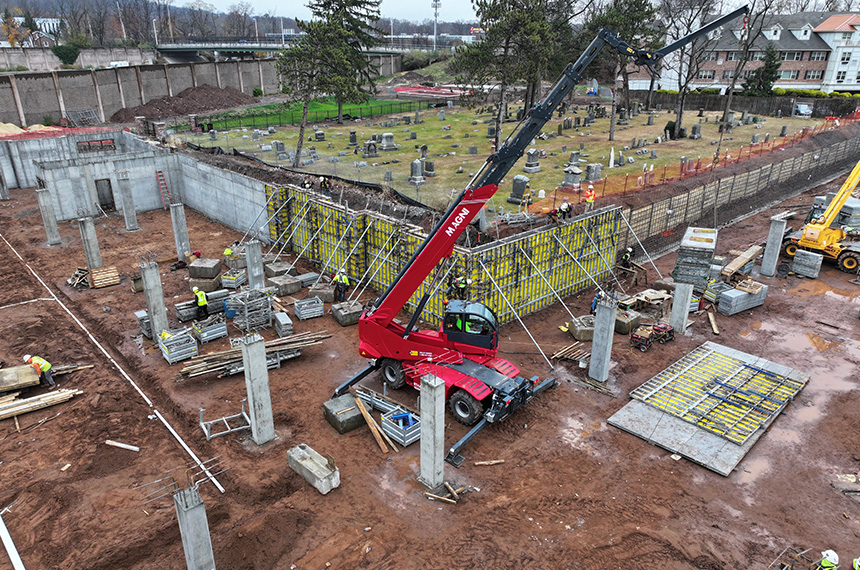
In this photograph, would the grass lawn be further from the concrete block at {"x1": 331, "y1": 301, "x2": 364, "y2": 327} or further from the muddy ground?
the muddy ground

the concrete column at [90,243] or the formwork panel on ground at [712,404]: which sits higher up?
the concrete column at [90,243]

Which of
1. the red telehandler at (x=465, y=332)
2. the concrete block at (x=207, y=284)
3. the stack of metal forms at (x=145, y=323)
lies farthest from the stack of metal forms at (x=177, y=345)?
the red telehandler at (x=465, y=332)

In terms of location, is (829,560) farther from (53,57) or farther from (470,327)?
(53,57)

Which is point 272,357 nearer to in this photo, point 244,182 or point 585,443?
point 585,443

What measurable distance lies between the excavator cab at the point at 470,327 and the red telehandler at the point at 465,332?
2 cm

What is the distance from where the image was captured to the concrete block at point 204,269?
69.8ft

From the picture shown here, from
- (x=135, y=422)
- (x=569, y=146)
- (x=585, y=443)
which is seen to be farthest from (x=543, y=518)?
(x=569, y=146)

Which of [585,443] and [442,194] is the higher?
[442,194]

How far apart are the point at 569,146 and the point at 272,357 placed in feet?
114

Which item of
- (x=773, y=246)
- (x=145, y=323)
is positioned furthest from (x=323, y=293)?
(x=773, y=246)

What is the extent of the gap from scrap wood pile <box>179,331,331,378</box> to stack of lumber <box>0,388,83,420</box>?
281cm

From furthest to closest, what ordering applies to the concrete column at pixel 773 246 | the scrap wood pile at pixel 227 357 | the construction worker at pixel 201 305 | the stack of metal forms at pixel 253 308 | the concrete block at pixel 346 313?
the concrete column at pixel 773 246, the concrete block at pixel 346 313, the construction worker at pixel 201 305, the stack of metal forms at pixel 253 308, the scrap wood pile at pixel 227 357

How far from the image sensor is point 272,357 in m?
15.7

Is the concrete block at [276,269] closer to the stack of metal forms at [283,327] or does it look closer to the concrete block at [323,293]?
the concrete block at [323,293]
